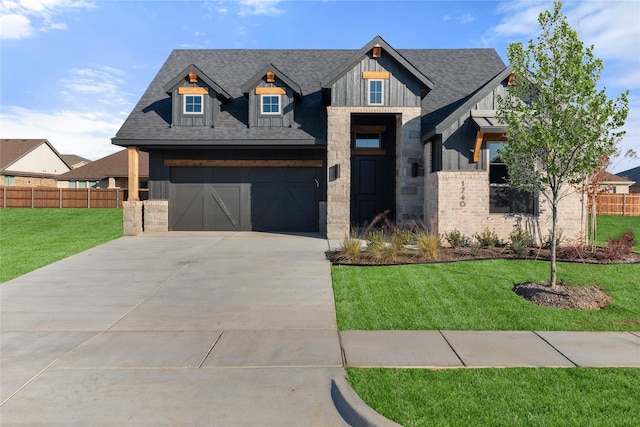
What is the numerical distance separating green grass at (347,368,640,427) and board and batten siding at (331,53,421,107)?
11.8 meters

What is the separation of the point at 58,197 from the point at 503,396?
30053 millimetres

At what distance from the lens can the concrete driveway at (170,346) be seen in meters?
3.63

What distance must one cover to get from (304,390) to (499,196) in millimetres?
11269

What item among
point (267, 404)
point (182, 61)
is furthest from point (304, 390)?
point (182, 61)

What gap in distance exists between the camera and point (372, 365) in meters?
4.41

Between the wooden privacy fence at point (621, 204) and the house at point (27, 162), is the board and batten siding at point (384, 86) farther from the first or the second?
the house at point (27, 162)

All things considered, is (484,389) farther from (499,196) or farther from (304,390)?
(499,196)

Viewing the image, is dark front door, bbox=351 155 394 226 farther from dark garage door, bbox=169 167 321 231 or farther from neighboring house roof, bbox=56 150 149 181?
neighboring house roof, bbox=56 150 149 181

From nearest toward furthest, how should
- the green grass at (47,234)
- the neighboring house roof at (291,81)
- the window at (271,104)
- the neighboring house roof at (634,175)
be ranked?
the green grass at (47,234)
the neighboring house roof at (291,81)
the window at (271,104)
the neighboring house roof at (634,175)

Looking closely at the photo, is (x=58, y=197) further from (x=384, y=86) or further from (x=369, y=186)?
(x=384, y=86)

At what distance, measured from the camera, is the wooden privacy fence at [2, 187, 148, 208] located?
1001 inches

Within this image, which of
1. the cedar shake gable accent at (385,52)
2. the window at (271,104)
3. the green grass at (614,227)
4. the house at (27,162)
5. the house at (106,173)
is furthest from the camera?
the house at (27,162)

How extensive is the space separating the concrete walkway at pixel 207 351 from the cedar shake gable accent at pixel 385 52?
8.67 m

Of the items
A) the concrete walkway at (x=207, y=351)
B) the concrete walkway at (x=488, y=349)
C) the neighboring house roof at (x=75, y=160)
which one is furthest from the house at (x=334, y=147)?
the neighboring house roof at (x=75, y=160)
